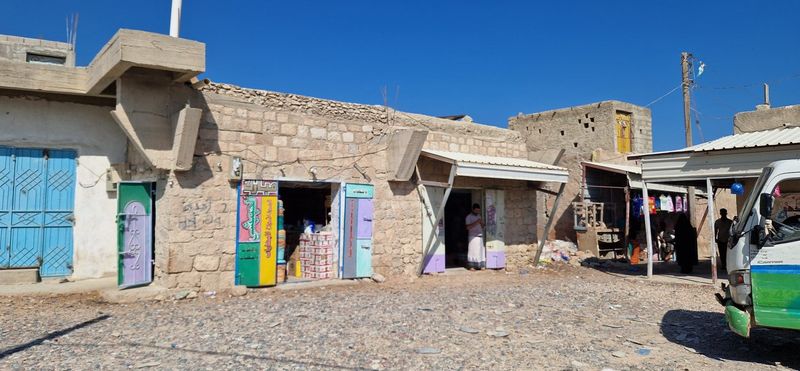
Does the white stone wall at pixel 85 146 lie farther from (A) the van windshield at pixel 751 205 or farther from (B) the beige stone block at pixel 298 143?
(A) the van windshield at pixel 751 205

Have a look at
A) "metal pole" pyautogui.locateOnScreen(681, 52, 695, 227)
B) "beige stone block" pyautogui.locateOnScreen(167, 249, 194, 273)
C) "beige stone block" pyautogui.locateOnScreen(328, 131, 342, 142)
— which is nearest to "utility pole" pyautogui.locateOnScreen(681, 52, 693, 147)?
"metal pole" pyautogui.locateOnScreen(681, 52, 695, 227)

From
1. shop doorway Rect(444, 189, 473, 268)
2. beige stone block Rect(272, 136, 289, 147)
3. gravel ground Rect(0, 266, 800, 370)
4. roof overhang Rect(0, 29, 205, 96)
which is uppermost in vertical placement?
roof overhang Rect(0, 29, 205, 96)

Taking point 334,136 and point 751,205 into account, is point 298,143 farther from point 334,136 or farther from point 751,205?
point 751,205

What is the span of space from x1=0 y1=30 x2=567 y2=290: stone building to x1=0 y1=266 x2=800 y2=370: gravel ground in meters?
1.08

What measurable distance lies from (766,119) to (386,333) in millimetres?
11618

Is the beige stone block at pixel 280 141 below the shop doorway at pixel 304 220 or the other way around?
the other way around

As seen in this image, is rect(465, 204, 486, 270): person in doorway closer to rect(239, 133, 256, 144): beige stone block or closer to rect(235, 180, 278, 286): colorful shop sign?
rect(235, 180, 278, 286): colorful shop sign

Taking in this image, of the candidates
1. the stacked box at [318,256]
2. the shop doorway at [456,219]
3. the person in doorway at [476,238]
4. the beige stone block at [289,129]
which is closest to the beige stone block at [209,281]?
the stacked box at [318,256]

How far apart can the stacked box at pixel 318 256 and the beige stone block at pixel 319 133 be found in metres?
1.88

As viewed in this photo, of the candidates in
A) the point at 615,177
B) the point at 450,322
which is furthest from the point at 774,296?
the point at 615,177

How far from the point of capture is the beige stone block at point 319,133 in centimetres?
1002

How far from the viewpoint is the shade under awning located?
1054cm

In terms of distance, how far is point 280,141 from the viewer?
31.4 feet

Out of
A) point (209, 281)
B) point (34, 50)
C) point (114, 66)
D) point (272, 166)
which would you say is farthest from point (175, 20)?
point (34, 50)
